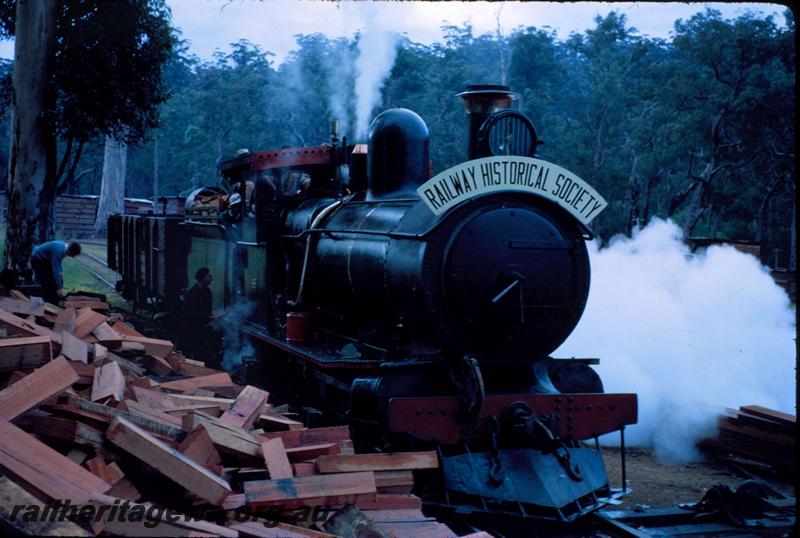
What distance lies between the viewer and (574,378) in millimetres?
6629

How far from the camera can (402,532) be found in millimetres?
4562

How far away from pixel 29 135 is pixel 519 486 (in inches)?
436

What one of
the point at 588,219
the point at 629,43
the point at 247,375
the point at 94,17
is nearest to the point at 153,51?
the point at 94,17

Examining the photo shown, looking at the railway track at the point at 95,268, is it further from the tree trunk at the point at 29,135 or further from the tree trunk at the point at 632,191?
the tree trunk at the point at 632,191

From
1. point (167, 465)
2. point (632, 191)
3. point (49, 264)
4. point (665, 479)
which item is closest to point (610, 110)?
point (632, 191)

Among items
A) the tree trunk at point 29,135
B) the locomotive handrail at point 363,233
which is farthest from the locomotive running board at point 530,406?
the tree trunk at point 29,135

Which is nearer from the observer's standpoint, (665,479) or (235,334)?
(665,479)

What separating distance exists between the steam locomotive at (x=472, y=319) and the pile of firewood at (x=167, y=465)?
0.65 metres

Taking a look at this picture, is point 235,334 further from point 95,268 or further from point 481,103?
point 95,268

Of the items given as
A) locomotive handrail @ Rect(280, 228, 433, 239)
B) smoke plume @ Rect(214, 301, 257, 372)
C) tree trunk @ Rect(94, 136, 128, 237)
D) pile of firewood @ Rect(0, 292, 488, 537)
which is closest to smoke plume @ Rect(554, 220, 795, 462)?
locomotive handrail @ Rect(280, 228, 433, 239)

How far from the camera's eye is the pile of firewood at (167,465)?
3.73 m

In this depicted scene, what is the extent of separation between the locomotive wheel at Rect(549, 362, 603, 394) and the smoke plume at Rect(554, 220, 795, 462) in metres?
2.43

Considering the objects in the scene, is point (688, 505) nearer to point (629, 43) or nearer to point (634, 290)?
point (634, 290)

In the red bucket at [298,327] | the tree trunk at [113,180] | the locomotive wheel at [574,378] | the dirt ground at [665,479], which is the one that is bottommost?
the dirt ground at [665,479]
